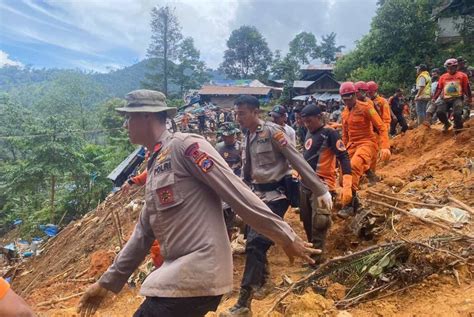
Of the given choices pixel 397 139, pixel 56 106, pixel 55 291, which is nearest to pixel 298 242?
pixel 55 291

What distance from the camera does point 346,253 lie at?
401 cm

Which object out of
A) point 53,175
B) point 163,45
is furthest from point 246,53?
point 53,175

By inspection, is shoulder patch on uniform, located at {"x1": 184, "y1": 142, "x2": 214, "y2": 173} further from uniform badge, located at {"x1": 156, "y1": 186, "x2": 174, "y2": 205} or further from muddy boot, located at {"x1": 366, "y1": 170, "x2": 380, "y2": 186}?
muddy boot, located at {"x1": 366, "y1": 170, "x2": 380, "y2": 186}

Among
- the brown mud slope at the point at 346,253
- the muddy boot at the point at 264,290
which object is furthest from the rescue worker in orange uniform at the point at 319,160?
the muddy boot at the point at 264,290

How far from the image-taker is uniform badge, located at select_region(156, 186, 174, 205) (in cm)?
189

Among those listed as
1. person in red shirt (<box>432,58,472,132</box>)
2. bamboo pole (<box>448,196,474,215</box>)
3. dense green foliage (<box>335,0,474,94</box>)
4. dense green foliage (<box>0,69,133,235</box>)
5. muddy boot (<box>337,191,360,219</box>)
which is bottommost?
dense green foliage (<box>0,69,133,235</box>)

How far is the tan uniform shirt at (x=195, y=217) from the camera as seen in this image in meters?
1.82

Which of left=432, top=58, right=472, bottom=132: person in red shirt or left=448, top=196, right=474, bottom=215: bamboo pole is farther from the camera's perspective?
left=432, top=58, right=472, bottom=132: person in red shirt

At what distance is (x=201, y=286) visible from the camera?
1834mm

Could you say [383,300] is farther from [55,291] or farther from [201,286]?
[55,291]

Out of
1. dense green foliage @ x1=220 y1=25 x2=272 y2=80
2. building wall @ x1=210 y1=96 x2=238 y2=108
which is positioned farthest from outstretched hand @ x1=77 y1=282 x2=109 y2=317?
dense green foliage @ x1=220 y1=25 x2=272 y2=80

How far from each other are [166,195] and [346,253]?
2687mm

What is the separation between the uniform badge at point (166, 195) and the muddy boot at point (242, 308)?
5.39ft

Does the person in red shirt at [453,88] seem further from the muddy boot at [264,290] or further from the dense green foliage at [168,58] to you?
the dense green foliage at [168,58]
